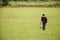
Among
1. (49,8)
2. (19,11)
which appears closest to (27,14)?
(19,11)

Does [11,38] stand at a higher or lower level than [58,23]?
lower

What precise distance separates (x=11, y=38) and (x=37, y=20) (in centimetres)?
31

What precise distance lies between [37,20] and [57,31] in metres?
0.22

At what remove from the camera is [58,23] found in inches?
75.7

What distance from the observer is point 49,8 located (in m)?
1.94

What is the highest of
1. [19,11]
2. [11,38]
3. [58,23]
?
[19,11]

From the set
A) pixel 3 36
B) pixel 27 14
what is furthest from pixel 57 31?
pixel 3 36

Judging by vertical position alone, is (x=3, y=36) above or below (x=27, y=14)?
below

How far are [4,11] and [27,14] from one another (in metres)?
0.23

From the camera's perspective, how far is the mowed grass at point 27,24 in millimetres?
1929

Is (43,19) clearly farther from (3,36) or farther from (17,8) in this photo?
(3,36)

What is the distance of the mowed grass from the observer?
1.93 metres

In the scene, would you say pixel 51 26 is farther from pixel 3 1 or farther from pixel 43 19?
pixel 3 1

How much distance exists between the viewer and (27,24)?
1951 millimetres
